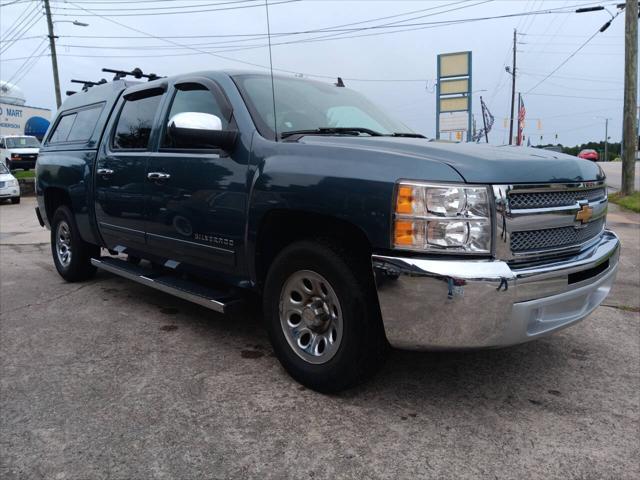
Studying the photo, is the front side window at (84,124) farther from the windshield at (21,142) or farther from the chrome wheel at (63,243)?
the windshield at (21,142)

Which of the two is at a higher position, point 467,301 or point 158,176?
point 158,176

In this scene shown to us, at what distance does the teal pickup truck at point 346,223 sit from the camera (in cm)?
241

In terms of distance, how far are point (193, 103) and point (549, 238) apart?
254 cm

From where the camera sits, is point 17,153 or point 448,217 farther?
point 17,153

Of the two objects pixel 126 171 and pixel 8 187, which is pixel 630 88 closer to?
pixel 126 171

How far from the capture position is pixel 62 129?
585 centimetres

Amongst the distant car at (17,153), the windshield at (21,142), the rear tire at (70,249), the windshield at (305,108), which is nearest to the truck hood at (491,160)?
the windshield at (305,108)

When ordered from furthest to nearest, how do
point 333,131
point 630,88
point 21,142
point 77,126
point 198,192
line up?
1. point 21,142
2. point 630,88
3. point 77,126
4. point 198,192
5. point 333,131

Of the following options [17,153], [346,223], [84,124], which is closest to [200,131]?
[346,223]

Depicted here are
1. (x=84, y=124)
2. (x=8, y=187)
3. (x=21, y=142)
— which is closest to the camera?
(x=84, y=124)

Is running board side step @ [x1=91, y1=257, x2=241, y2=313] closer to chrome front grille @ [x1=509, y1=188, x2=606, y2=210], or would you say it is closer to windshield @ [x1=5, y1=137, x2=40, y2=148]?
chrome front grille @ [x1=509, y1=188, x2=606, y2=210]

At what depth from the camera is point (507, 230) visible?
2428 mm

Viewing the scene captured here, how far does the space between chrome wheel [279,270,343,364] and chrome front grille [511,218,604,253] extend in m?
0.93

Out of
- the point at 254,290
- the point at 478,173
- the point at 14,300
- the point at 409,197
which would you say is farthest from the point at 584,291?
the point at 14,300
